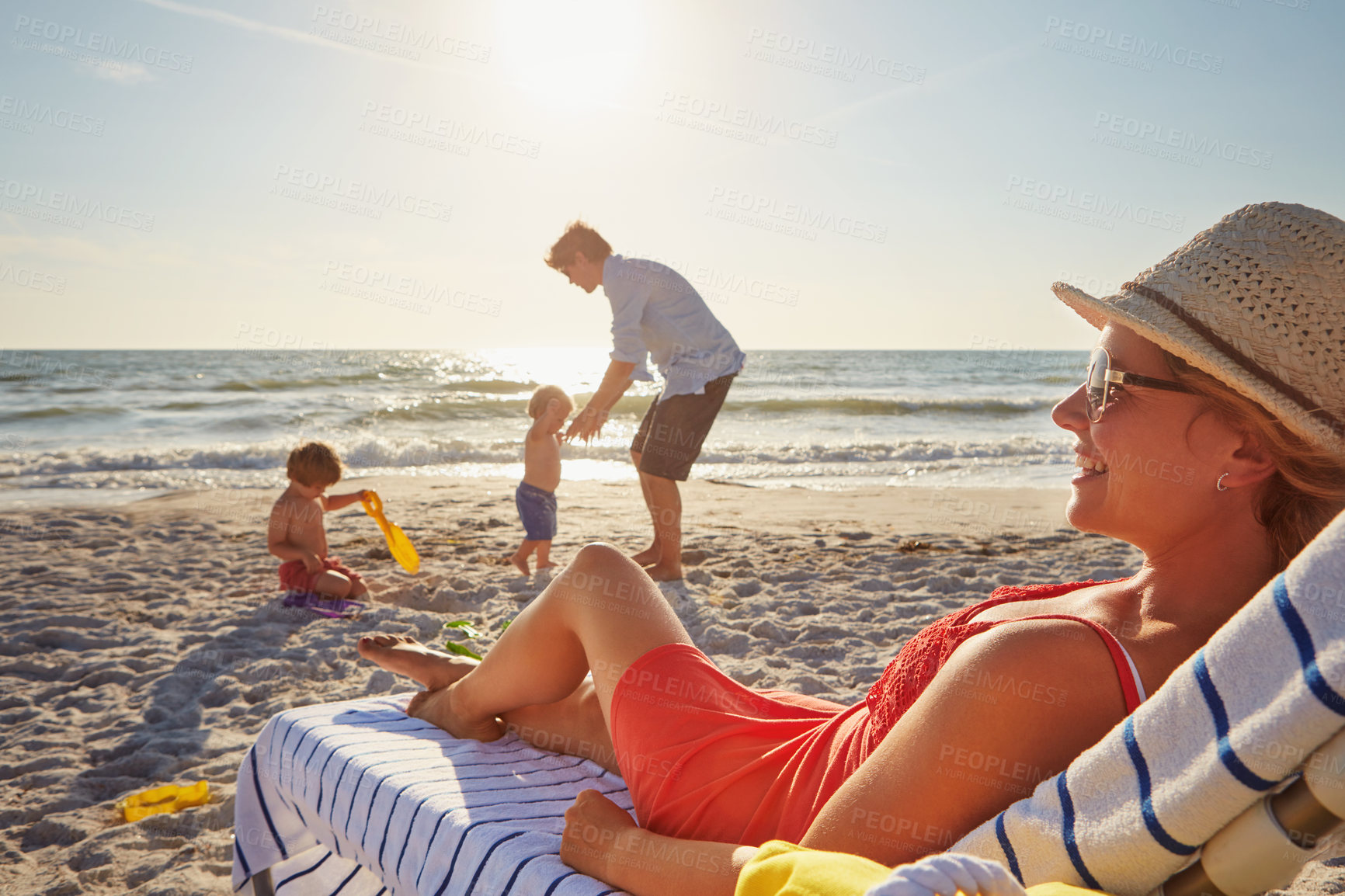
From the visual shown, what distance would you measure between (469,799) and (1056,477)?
1115 cm

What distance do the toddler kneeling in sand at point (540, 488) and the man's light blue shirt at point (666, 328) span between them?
3.11ft

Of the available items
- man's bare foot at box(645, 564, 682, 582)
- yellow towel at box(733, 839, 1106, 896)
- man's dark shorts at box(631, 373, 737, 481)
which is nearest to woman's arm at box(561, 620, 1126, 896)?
yellow towel at box(733, 839, 1106, 896)

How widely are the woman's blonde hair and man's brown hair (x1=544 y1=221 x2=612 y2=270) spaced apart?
4290mm

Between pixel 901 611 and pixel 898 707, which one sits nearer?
pixel 898 707

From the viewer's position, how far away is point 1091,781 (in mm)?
958

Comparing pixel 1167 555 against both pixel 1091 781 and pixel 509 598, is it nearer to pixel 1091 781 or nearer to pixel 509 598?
pixel 1091 781

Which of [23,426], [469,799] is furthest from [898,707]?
[23,426]

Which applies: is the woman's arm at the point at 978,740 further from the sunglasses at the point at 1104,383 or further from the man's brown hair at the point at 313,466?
the man's brown hair at the point at 313,466

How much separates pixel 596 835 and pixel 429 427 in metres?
16.8

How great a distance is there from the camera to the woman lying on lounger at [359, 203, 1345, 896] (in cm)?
114

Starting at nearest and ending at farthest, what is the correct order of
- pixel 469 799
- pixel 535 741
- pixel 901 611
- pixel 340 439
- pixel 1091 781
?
pixel 1091 781 < pixel 469 799 < pixel 535 741 < pixel 901 611 < pixel 340 439

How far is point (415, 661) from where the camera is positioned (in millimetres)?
2473

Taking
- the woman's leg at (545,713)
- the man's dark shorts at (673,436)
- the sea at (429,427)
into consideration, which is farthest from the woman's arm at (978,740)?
the sea at (429,427)

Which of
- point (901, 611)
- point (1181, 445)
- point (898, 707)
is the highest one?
point (1181, 445)
